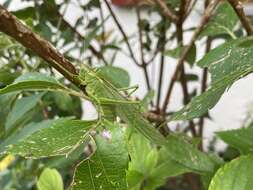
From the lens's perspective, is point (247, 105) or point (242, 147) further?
point (247, 105)

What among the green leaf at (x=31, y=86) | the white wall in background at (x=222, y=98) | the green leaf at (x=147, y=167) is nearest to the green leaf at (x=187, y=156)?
the green leaf at (x=147, y=167)

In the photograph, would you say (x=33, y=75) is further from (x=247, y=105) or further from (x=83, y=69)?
(x=247, y=105)

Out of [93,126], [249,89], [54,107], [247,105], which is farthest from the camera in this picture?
[249,89]

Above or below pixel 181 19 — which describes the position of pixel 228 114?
below

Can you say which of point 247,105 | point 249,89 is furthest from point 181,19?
point 249,89

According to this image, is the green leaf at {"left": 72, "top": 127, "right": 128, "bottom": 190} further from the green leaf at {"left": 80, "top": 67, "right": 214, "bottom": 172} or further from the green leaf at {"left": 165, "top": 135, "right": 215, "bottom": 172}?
the green leaf at {"left": 165, "top": 135, "right": 215, "bottom": 172}

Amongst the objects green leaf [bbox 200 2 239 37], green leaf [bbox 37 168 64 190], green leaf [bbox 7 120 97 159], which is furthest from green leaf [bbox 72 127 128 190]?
green leaf [bbox 200 2 239 37]

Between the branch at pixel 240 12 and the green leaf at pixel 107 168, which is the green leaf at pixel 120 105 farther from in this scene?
the branch at pixel 240 12
